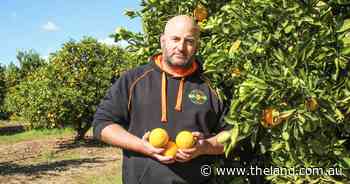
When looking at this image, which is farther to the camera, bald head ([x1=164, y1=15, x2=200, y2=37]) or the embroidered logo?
the embroidered logo

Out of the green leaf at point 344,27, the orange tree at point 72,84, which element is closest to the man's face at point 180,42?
the green leaf at point 344,27

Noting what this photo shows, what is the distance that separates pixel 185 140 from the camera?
→ 2.71 metres

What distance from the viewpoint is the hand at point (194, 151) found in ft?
8.99

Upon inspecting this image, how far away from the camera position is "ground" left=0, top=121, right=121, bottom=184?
33.4 ft

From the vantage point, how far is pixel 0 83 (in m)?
27.2

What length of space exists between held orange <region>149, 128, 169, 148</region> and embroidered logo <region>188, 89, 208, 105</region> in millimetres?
385

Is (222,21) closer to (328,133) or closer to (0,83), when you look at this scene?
(328,133)

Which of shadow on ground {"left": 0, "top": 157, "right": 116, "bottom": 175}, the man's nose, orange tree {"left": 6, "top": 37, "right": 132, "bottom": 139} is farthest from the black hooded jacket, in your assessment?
orange tree {"left": 6, "top": 37, "right": 132, "bottom": 139}

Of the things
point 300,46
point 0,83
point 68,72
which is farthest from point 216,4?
point 0,83

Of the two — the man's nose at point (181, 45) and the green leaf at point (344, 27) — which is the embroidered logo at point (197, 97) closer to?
the man's nose at point (181, 45)

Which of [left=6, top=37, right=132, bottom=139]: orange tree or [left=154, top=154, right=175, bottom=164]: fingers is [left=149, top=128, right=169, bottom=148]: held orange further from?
[left=6, top=37, right=132, bottom=139]: orange tree

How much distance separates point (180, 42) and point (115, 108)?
0.65 m

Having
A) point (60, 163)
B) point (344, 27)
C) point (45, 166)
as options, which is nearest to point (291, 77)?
point (344, 27)

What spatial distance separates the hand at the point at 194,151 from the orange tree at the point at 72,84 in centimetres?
1311
